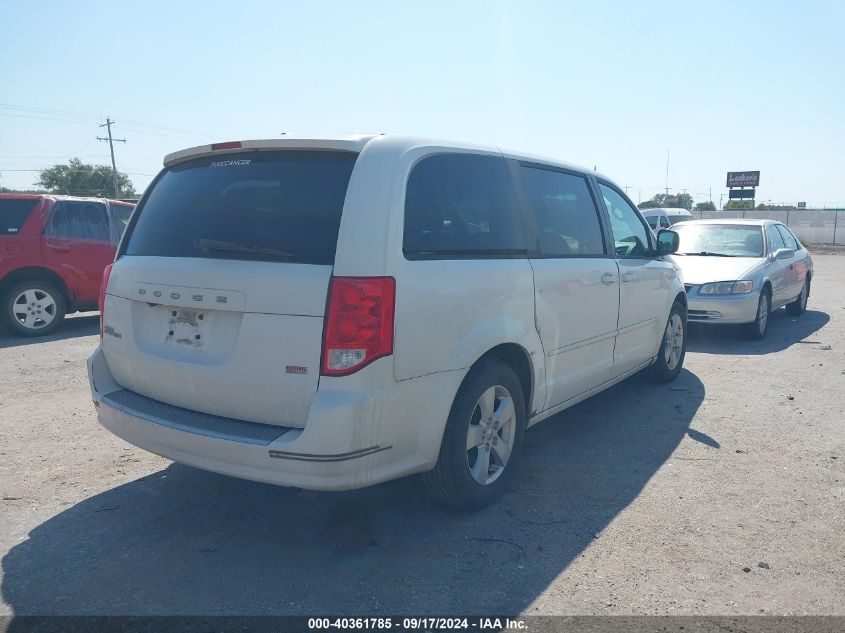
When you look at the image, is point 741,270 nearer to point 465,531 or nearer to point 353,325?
point 465,531

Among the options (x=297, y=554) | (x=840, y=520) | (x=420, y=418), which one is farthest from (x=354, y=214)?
(x=840, y=520)

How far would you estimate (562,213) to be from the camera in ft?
14.7

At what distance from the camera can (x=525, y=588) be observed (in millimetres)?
2893

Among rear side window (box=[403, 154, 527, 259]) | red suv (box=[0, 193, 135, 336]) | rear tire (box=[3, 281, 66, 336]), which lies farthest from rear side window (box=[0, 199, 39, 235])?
rear side window (box=[403, 154, 527, 259])

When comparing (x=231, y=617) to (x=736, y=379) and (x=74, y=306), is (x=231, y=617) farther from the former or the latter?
(x=74, y=306)

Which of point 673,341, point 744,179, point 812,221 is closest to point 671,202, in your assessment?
point 812,221

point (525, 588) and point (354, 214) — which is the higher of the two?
point (354, 214)

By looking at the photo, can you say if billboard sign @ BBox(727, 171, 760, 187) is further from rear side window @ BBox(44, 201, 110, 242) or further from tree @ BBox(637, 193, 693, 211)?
rear side window @ BBox(44, 201, 110, 242)

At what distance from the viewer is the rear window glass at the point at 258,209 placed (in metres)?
2.97

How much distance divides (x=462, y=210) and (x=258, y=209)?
1074 millimetres

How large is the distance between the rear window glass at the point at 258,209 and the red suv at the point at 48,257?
620cm

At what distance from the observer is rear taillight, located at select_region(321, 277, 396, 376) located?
2793 mm

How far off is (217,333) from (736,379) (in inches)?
219

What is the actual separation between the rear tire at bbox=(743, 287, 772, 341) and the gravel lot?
347cm
